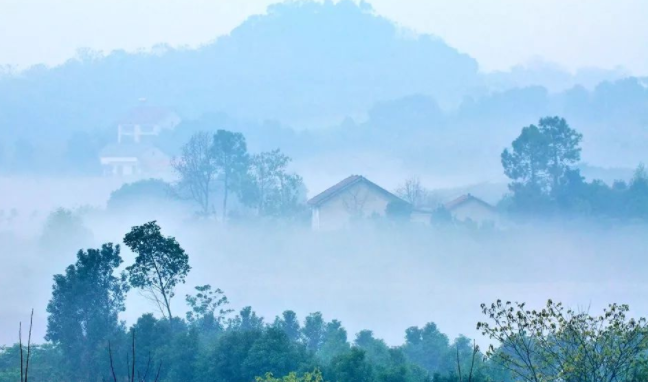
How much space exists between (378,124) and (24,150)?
105 ft

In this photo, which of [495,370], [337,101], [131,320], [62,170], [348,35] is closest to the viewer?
[495,370]

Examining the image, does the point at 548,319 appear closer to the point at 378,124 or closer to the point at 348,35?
the point at 378,124

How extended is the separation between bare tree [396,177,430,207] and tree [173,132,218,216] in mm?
12945

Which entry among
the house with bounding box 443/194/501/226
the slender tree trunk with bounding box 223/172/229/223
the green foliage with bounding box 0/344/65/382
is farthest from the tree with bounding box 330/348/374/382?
the slender tree trunk with bounding box 223/172/229/223

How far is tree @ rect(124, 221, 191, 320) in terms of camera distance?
40.0m

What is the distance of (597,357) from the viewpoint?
24.5m

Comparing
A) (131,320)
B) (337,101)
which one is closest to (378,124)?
(337,101)

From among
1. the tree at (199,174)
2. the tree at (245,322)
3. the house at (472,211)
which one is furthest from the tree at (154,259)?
the tree at (199,174)

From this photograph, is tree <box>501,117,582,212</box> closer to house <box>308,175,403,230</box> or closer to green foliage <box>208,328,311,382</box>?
house <box>308,175,403,230</box>

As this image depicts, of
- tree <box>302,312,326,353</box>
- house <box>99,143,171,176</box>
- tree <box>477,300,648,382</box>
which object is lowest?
tree <box>477,300,648,382</box>

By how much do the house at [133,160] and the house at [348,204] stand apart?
71.3ft

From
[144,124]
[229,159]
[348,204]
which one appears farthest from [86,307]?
[144,124]

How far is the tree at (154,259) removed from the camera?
40.0m

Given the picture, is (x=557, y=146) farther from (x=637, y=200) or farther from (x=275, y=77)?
(x=275, y=77)
